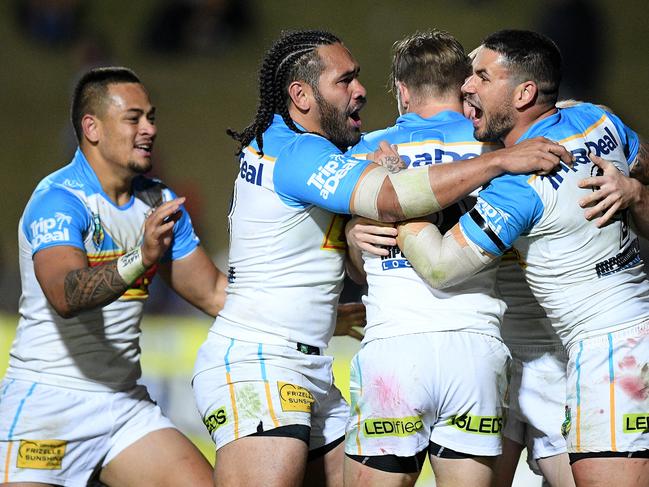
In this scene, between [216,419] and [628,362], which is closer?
[628,362]

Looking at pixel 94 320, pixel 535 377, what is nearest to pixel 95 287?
pixel 94 320

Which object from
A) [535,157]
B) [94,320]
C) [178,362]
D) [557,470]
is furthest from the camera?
[178,362]

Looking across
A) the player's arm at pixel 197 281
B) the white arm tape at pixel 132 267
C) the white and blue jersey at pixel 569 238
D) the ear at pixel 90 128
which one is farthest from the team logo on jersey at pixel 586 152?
the ear at pixel 90 128

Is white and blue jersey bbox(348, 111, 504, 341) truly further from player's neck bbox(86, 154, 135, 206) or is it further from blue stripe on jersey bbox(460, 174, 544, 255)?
player's neck bbox(86, 154, 135, 206)

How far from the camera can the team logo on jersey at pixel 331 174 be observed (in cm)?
348

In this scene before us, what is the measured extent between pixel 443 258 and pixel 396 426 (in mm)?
591

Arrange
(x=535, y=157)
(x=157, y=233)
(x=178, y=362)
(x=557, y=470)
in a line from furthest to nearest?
1. (x=178, y=362)
2. (x=557, y=470)
3. (x=157, y=233)
4. (x=535, y=157)

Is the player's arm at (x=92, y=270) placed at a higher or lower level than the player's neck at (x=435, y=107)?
lower

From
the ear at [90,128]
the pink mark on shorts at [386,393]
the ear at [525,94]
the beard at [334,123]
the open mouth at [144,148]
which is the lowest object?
the pink mark on shorts at [386,393]

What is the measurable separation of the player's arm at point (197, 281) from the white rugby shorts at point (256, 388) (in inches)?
33.0

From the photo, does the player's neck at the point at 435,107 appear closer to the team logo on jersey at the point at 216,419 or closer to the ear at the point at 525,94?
the ear at the point at 525,94

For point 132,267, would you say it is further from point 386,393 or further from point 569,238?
point 569,238

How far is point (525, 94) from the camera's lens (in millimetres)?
3516

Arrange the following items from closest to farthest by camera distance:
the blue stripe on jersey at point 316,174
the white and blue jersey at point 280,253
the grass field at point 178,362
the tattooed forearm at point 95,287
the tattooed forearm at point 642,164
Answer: the blue stripe on jersey at point 316,174 → the white and blue jersey at point 280,253 → the tattooed forearm at point 642,164 → the tattooed forearm at point 95,287 → the grass field at point 178,362
